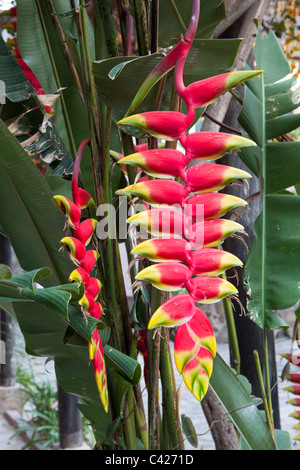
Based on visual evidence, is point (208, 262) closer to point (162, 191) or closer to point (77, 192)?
point (162, 191)

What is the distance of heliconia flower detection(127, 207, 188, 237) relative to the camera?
36 centimetres

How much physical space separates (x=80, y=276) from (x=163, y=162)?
5.8 inches

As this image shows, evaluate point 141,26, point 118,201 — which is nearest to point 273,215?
point 118,201

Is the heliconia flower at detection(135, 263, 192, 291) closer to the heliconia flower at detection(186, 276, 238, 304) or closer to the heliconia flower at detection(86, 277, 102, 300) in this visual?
the heliconia flower at detection(186, 276, 238, 304)

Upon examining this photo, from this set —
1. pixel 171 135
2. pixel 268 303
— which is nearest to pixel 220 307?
pixel 268 303

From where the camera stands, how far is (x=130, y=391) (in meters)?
0.63

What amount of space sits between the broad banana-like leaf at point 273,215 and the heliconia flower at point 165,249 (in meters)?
0.40

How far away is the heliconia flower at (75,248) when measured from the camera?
0.46 metres

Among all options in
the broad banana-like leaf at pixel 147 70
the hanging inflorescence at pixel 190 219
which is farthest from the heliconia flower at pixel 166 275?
the broad banana-like leaf at pixel 147 70

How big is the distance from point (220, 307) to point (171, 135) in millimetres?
4829

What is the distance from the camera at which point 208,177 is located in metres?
0.37

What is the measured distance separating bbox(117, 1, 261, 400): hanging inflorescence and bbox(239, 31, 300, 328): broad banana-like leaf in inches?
14.8
